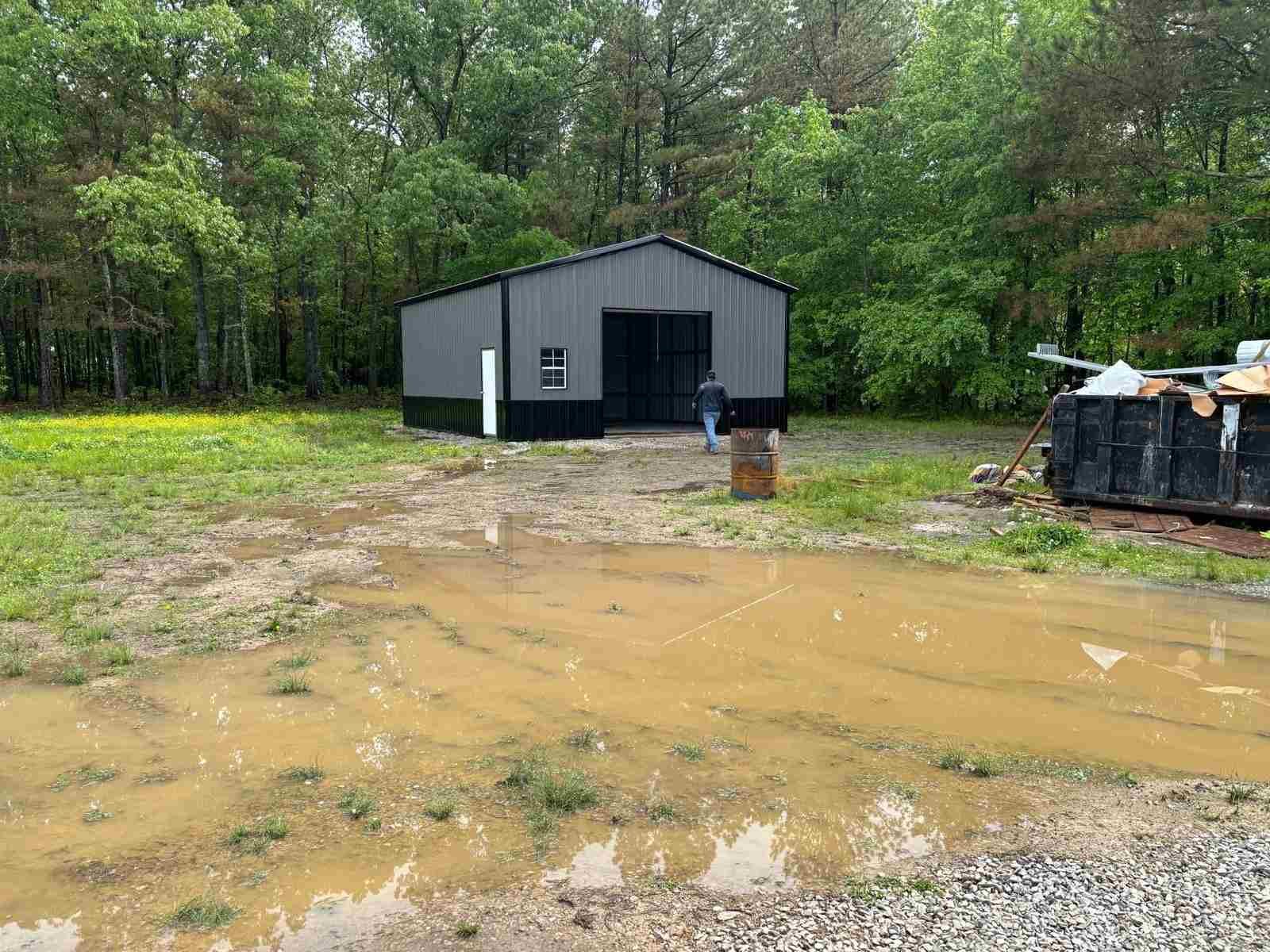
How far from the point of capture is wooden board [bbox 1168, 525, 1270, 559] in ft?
26.8

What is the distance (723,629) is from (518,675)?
5.25 feet

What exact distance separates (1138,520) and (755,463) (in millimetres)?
4473

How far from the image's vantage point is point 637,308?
71.6 feet

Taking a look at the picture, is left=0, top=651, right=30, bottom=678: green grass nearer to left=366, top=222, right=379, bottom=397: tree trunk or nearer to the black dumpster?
the black dumpster

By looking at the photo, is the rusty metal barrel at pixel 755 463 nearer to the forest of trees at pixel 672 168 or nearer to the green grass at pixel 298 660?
the green grass at pixel 298 660

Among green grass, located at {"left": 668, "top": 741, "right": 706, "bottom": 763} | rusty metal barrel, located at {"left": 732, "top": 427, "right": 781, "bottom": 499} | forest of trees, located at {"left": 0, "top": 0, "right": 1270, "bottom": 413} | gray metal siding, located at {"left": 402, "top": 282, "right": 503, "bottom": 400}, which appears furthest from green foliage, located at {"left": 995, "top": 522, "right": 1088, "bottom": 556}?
gray metal siding, located at {"left": 402, "top": 282, "right": 503, "bottom": 400}

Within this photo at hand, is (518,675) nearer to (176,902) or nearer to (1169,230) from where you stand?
(176,902)

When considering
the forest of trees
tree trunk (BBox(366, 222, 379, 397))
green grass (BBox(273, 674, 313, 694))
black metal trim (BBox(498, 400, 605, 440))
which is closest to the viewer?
green grass (BBox(273, 674, 313, 694))

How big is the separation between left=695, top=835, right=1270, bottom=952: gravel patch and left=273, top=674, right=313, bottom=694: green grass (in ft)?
9.45

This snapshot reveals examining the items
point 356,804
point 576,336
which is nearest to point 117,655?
point 356,804

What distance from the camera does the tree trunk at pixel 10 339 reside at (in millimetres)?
36062

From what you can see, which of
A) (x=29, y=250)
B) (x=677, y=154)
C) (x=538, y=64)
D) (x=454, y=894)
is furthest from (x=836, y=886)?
(x=29, y=250)

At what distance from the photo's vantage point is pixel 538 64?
34.0m

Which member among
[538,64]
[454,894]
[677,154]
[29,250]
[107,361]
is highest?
[538,64]
